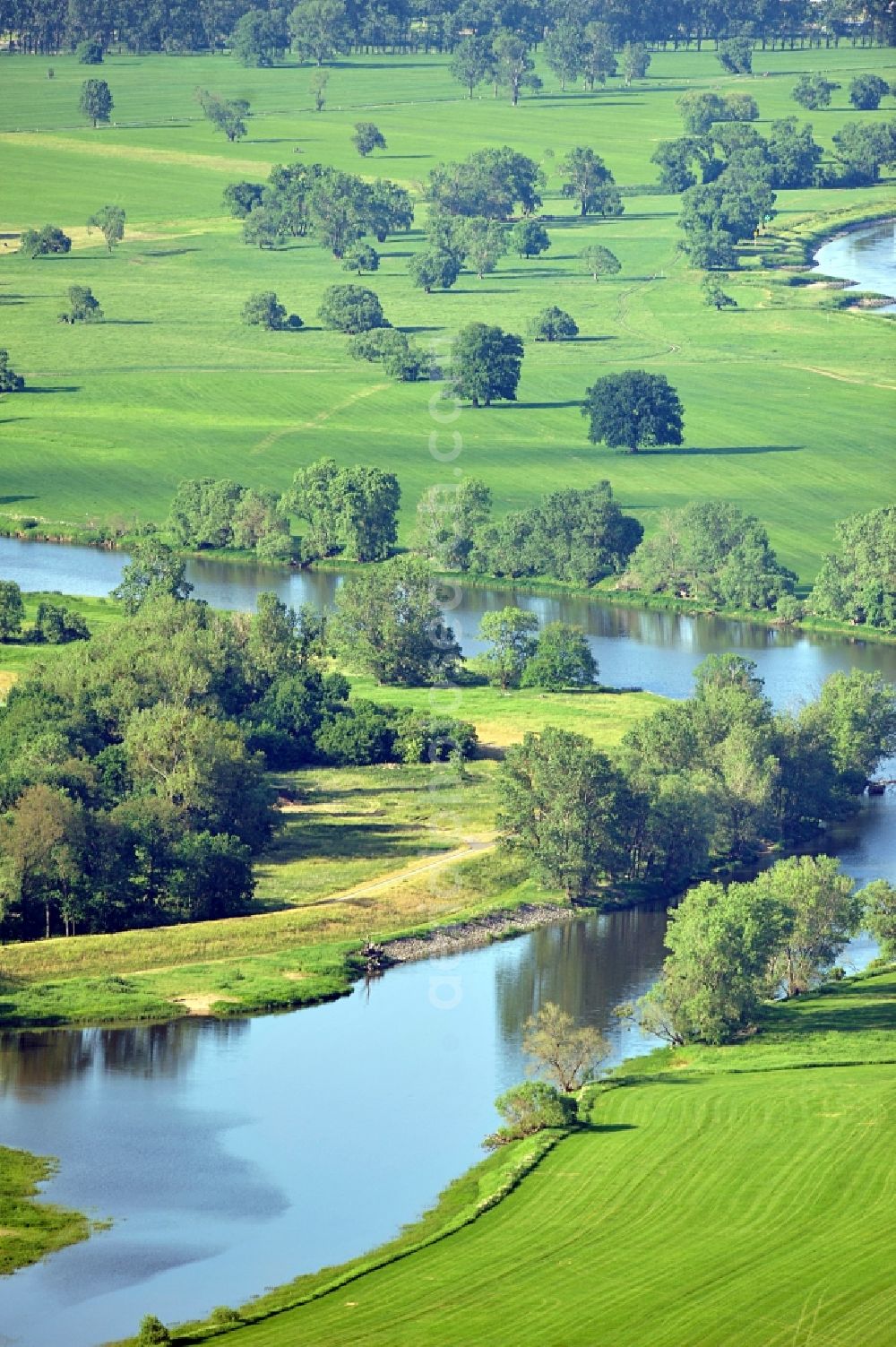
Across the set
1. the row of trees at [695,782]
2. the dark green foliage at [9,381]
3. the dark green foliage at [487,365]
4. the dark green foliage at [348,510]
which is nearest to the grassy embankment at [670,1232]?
the row of trees at [695,782]

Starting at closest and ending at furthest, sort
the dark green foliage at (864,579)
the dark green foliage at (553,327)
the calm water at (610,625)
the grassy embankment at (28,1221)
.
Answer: the grassy embankment at (28,1221)
the calm water at (610,625)
the dark green foliage at (864,579)
the dark green foliage at (553,327)

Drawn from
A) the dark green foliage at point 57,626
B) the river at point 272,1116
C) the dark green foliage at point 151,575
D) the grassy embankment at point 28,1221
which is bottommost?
the river at point 272,1116

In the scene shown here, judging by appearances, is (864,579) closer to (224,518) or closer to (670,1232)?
(224,518)

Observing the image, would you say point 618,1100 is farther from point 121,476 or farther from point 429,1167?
point 121,476

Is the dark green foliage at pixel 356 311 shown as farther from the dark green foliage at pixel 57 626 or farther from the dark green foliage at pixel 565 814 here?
the dark green foliage at pixel 565 814

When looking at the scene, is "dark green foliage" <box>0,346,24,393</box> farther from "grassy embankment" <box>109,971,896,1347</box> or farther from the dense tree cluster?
"grassy embankment" <box>109,971,896,1347</box>

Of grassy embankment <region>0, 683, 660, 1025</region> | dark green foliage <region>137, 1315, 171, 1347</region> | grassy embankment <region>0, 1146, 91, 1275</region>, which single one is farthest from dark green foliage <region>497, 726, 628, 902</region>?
dark green foliage <region>137, 1315, 171, 1347</region>
